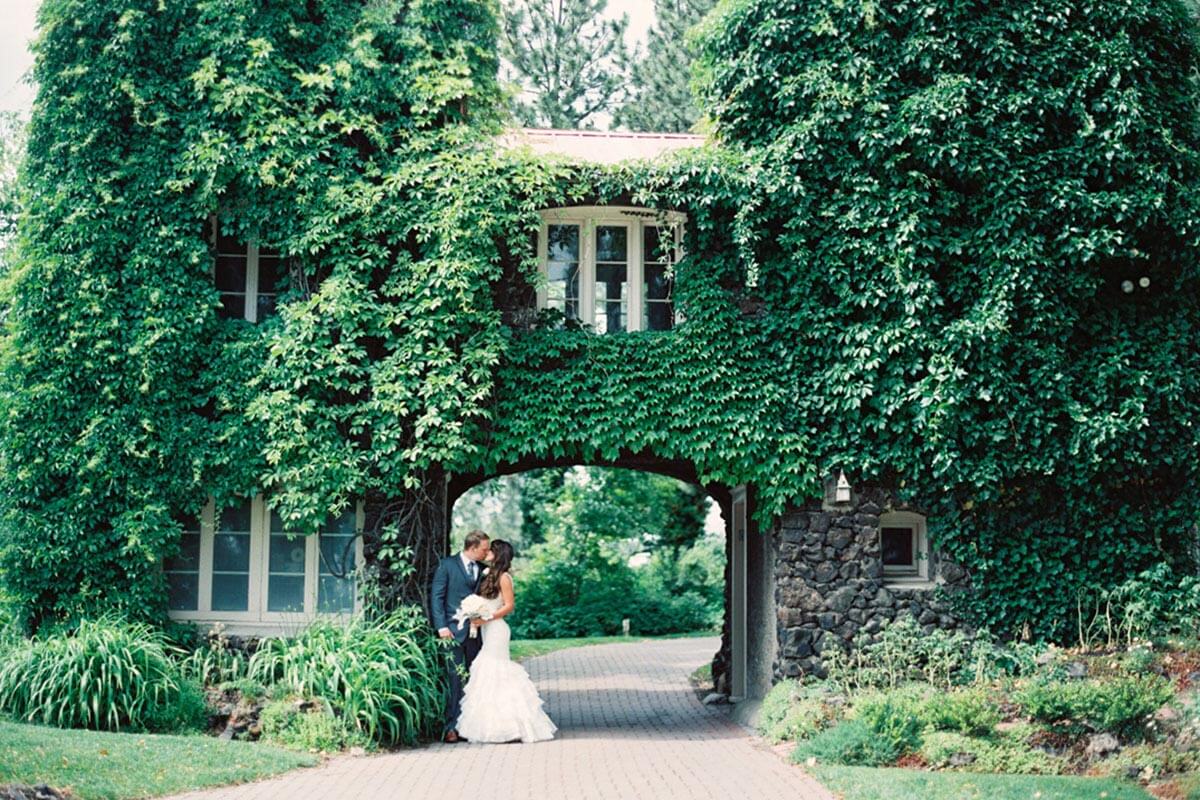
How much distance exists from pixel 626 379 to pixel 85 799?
733cm

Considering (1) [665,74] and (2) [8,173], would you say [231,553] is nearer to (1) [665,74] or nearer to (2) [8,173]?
(2) [8,173]

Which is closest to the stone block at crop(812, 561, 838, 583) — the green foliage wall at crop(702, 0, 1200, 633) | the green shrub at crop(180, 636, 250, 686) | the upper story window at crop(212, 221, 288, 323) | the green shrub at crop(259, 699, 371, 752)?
the green foliage wall at crop(702, 0, 1200, 633)

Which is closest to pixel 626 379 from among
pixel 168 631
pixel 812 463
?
pixel 812 463

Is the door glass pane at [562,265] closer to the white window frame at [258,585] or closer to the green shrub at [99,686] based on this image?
the white window frame at [258,585]

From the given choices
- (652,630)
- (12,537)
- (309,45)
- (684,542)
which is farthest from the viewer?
(684,542)

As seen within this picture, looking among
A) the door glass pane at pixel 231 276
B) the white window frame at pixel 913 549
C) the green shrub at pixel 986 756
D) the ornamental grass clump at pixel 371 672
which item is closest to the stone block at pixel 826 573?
the white window frame at pixel 913 549

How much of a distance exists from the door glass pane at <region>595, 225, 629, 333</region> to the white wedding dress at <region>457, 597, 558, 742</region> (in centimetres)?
369

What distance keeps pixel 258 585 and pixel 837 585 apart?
658cm

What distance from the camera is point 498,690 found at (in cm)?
1325

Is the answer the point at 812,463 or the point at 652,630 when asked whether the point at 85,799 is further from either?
the point at 652,630

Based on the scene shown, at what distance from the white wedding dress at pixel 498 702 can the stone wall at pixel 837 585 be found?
2991mm

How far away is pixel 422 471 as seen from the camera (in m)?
14.7

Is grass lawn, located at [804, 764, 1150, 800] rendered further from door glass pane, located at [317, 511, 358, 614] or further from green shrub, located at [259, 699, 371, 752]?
door glass pane, located at [317, 511, 358, 614]

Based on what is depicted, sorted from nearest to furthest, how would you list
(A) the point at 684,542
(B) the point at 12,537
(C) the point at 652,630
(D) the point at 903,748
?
(D) the point at 903,748 → (B) the point at 12,537 → (C) the point at 652,630 → (A) the point at 684,542
